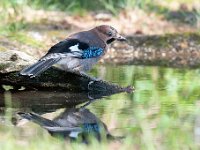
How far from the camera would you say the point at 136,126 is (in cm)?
550

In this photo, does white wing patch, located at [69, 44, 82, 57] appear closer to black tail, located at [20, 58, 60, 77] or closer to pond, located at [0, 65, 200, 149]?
black tail, located at [20, 58, 60, 77]

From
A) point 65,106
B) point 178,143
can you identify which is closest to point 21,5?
point 65,106

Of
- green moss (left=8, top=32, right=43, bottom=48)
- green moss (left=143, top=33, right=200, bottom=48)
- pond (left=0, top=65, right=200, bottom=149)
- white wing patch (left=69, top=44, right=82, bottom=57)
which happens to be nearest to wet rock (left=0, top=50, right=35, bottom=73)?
pond (left=0, top=65, right=200, bottom=149)

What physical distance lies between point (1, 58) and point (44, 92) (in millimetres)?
532

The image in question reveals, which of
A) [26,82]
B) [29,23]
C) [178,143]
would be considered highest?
[29,23]

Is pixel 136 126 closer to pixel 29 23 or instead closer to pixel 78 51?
pixel 78 51

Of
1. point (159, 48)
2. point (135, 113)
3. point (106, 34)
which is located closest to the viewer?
point (135, 113)

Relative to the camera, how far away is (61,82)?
752 centimetres

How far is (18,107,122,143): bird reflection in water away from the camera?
16.6ft

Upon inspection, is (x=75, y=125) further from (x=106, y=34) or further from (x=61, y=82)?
(x=106, y=34)

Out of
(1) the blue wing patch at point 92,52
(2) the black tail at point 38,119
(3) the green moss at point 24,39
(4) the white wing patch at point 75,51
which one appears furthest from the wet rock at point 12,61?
(3) the green moss at point 24,39

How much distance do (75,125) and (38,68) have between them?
1.54 metres

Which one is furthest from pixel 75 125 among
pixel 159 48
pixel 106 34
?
pixel 159 48

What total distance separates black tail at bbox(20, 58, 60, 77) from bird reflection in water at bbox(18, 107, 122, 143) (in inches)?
27.8
